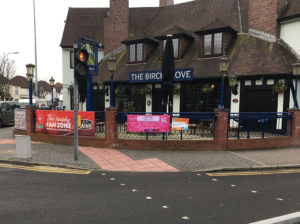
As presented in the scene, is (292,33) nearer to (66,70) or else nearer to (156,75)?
(156,75)

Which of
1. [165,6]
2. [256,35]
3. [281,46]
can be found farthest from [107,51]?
[281,46]

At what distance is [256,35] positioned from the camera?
14.4 metres

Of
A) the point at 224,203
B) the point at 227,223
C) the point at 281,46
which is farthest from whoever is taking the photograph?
the point at 281,46

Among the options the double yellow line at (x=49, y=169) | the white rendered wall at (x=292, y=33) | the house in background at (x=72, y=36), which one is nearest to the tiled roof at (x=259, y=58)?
the white rendered wall at (x=292, y=33)

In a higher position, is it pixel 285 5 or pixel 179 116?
pixel 285 5

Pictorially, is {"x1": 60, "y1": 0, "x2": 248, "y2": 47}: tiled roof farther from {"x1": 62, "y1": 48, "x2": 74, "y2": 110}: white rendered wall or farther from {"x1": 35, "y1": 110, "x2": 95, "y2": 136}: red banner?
{"x1": 35, "y1": 110, "x2": 95, "y2": 136}: red banner

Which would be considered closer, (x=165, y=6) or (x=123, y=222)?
(x=123, y=222)

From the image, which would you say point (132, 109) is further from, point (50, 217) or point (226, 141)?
point (50, 217)

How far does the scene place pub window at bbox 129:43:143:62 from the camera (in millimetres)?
17234

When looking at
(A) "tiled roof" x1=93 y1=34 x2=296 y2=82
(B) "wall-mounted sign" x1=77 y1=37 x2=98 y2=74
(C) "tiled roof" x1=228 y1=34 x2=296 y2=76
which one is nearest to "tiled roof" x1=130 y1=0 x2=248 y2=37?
(A) "tiled roof" x1=93 y1=34 x2=296 y2=82

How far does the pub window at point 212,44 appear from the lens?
14.5 metres

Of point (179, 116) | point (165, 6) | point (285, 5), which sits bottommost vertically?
point (179, 116)

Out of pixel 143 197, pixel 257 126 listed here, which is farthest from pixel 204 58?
pixel 143 197

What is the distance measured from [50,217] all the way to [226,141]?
747cm
